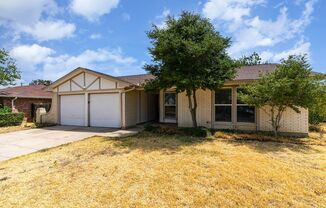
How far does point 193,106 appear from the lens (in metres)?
12.7

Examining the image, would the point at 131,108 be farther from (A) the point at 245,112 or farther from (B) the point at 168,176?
(B) the point at 168,176

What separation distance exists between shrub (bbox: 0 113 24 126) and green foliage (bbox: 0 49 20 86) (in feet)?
15.5

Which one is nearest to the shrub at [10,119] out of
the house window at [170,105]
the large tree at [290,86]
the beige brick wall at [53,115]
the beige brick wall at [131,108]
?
the beige brick wall at [53,115]

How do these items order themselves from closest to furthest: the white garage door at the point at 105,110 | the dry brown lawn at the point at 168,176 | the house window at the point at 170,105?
the dry brown lawn at the point at 168,176
the white garage door at the point at 105,110
the house window at the point at 170,105

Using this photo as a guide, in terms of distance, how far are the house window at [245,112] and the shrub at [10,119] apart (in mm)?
14737

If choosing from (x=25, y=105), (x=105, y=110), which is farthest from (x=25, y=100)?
(x=105, y=110)

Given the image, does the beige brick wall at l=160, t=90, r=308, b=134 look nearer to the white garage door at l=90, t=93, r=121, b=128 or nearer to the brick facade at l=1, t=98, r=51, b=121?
the white garage door at l=90, t=93, r=121, b=128

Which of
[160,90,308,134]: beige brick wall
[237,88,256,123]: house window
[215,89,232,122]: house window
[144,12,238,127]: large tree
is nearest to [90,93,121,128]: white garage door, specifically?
[160,90,308,134]: beige brick wall

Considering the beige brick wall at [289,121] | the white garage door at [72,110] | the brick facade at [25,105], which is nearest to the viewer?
the beige brick wall at [289,121]

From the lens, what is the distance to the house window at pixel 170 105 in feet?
47.6

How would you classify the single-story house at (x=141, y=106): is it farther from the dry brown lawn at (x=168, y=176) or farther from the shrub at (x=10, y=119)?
the dry brown lawn at (x=168, y=176)

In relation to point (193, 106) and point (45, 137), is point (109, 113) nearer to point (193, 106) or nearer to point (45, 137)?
point (45, 137)

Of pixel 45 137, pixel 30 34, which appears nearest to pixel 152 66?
pixel 45 137

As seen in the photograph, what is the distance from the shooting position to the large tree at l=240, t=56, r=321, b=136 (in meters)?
8.59
